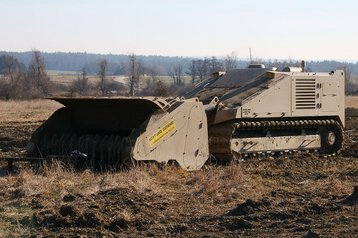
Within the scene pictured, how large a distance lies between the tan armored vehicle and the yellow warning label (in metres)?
0.02

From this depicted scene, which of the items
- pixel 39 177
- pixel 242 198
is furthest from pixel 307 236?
pixel 39 177

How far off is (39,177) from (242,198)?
10.1ft

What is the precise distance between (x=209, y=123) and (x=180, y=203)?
206 inches

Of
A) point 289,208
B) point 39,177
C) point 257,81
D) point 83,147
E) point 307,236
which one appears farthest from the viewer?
point 257,81

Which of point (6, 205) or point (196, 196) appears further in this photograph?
point (196, 196)

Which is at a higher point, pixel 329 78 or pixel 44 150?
pixel 329 78

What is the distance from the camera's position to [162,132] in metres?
12.6

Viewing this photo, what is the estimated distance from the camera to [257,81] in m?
15.5

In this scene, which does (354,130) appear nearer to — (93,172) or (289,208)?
(93,172)

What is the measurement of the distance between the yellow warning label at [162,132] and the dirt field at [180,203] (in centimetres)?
44

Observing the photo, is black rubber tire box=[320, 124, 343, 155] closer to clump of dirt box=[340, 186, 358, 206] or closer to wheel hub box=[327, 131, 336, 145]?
wheel hub box=[327, 131, 336, 145]

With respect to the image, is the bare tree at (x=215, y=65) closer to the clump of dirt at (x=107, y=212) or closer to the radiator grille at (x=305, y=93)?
the radiator grille at (x=305, y=93)

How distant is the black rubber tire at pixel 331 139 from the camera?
16656 millimetres

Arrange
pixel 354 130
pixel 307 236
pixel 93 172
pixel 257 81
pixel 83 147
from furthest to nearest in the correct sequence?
pixel 354 130, pixel 257 81, pixel 83 147, pixel 93 172, pixel 307 236
